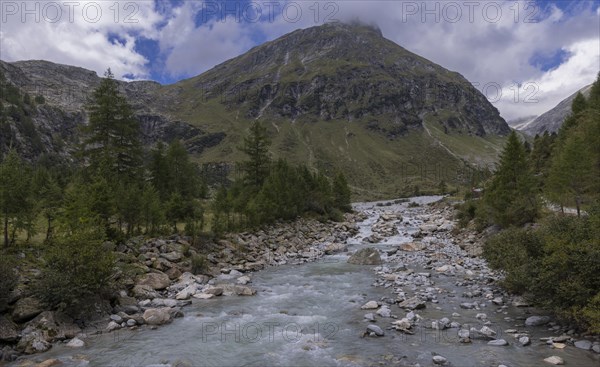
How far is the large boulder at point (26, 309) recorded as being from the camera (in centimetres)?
1589

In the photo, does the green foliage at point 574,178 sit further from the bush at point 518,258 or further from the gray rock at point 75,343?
the gray rock at point 75,343

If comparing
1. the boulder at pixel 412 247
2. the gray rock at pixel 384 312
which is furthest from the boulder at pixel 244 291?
the boulder at pixel 412 247

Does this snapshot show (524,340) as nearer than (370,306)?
Yes

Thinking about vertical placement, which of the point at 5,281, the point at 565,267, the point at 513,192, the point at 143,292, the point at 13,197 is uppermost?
the point at 13,197

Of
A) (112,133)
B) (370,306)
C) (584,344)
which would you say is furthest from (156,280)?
(584,344)

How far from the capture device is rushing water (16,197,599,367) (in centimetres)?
1352

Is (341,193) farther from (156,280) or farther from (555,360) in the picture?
(555,360)

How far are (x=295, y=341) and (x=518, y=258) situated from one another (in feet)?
39.4

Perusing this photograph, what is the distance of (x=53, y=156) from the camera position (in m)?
152

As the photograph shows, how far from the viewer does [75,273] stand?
18.1 meters

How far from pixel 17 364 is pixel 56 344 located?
1.86m

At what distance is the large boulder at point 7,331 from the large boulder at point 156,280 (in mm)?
8372

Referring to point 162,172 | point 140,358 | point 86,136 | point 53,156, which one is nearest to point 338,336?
point 140,358

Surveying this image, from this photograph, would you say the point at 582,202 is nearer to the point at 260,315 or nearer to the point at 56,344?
the point at 260,315
